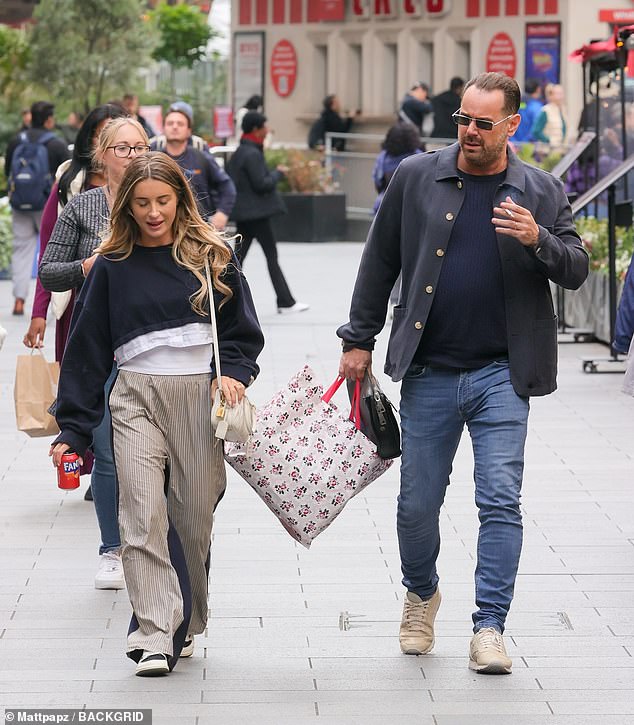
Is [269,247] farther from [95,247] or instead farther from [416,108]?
[416,108]

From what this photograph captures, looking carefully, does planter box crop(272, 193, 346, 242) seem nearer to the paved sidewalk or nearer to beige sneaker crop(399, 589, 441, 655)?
the paved sidewalk

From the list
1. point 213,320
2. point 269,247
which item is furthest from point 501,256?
point 269,247

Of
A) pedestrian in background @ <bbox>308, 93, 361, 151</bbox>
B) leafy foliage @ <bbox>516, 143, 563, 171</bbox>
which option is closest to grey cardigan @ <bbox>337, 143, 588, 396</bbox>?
leafy foliage @ <bbox>516, 143, 563, 171</bbox>

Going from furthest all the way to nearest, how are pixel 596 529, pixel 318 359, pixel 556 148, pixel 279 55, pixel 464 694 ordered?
pixel 279 55 < pixel 556 148 < pixel 318 359 < pixel 596 529 < pixel 464 694

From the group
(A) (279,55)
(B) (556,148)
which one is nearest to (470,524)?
(B) (556,148)

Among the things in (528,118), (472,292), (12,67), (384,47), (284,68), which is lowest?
(472,292)

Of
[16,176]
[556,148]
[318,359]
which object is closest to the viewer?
[318,359]

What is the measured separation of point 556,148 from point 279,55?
14383mm

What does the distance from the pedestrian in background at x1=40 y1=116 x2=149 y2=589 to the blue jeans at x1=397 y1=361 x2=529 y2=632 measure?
1.31m

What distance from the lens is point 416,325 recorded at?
5.01 meters

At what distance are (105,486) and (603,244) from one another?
731 cm

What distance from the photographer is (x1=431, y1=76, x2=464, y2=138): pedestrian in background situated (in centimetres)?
2427

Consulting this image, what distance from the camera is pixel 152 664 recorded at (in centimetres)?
489

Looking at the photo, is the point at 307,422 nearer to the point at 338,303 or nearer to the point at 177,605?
the point at 177,605
